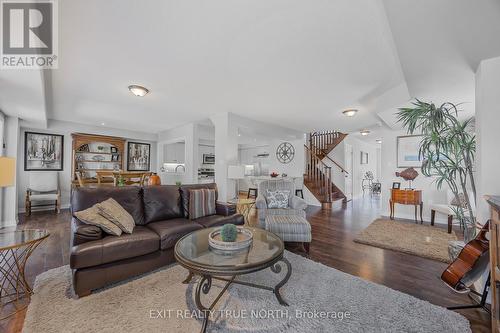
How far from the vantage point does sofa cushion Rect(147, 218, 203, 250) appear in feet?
7.53

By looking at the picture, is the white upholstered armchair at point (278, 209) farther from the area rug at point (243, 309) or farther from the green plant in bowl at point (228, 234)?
the green plant in bowl at point (228, 234)

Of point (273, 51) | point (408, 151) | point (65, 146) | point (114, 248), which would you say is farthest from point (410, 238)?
point (65, 146)

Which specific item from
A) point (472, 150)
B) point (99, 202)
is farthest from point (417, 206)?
point (99, 202)

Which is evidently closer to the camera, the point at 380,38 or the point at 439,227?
the point at 380,38

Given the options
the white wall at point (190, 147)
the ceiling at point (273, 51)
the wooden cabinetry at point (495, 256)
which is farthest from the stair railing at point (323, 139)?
the wooden cabinetry at point (495, 256)

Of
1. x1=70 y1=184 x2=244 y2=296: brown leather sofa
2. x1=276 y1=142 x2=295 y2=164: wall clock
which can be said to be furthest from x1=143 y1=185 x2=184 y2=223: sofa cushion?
x1=276 y1=142 x2=295 y2=164: wall clock

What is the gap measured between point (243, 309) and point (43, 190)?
6402mm

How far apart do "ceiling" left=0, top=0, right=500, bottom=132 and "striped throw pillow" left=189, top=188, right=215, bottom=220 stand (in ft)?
5.52

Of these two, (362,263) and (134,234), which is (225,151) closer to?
(134,234)

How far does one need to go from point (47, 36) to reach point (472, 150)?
4534 millimetres

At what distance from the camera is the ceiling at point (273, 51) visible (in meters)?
1.61

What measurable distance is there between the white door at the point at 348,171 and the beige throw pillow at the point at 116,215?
23.8 feet

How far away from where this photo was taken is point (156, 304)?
1719 mm

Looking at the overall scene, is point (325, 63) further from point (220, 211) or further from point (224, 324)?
point (224, 324)
